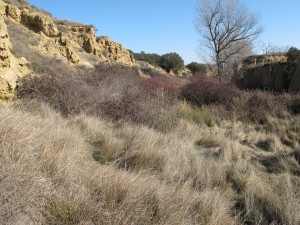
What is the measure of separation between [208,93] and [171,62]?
3856 cm

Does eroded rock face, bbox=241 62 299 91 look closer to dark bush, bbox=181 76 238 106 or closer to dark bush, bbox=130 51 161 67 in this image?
dark bush, bbox=181 76 238 106

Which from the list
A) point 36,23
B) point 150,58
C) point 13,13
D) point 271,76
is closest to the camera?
point 271,76

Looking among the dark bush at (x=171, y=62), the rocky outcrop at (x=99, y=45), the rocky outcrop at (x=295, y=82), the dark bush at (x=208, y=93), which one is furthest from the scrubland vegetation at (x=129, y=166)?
the dark bush at (x=171, y=62)

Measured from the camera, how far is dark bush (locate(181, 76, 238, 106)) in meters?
12.9

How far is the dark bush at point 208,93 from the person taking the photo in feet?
42.4

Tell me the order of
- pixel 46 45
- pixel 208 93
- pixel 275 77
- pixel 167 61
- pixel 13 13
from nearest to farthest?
pixel 208 93, pixel 275 77, pixel 46 45, pixel 13 13, pixel 167 61

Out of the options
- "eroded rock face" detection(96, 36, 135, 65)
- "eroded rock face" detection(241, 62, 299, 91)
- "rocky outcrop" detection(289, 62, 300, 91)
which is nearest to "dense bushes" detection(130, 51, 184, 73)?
"eroded rock face" detection(96, 36, 135, 65)

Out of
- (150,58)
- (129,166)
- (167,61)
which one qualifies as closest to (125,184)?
(129,166)

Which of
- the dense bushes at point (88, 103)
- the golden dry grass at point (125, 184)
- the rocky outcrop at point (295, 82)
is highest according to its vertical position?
the rocky outcrop at point (295, 82)

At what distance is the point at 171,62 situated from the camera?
167 feet

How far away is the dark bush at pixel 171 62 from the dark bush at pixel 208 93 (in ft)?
122

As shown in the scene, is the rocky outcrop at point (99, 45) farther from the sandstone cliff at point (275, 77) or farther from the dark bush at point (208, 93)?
the dark bush at point (208, 93)

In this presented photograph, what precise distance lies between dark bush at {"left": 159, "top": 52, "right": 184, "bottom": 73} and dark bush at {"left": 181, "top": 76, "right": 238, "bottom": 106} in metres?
37.3

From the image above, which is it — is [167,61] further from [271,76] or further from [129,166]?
[129,166]
